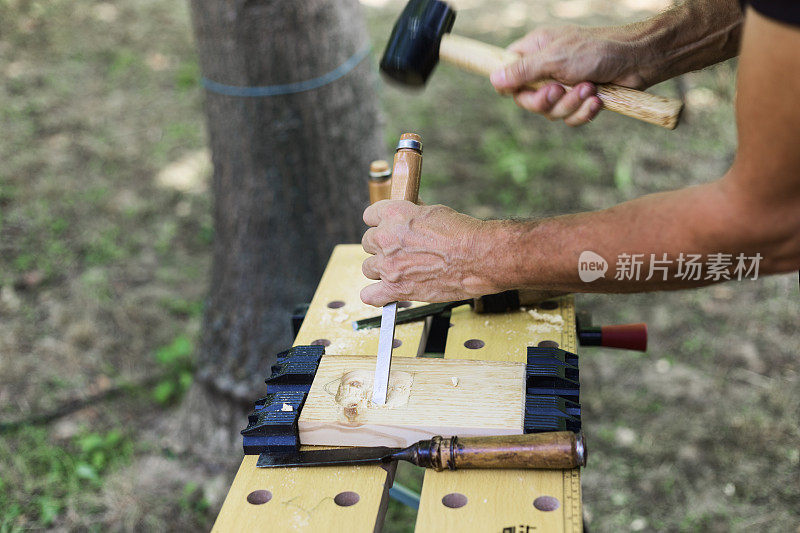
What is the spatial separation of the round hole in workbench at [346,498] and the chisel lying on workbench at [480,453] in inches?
3.1

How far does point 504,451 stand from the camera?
1.54 meters

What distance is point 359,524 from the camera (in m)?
1.51

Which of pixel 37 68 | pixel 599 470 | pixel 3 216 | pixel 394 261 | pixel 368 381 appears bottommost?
pixel 599 470

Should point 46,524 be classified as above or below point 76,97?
below

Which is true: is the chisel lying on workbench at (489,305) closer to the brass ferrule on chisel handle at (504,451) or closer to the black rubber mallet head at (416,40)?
the brass ferrule on chisel handle at (504,451)

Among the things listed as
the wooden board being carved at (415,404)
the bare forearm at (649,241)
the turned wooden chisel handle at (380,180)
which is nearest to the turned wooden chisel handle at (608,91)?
the turned wooden chisel handle at (380,180)

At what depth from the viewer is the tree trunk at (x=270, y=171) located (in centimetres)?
313

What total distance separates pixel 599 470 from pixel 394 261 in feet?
7.12

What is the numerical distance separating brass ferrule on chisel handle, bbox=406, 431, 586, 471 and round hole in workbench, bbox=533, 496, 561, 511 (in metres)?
0.07

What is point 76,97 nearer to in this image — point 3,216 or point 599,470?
point 3,216

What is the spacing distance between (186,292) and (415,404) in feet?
10.5

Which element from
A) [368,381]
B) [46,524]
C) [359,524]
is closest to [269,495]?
[359,524]

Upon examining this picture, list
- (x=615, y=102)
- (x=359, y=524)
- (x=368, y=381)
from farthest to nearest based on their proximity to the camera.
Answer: (x=615, y=102) < (x=368, y=381) < (x=359, y=524)

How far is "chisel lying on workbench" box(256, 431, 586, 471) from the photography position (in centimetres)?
152
